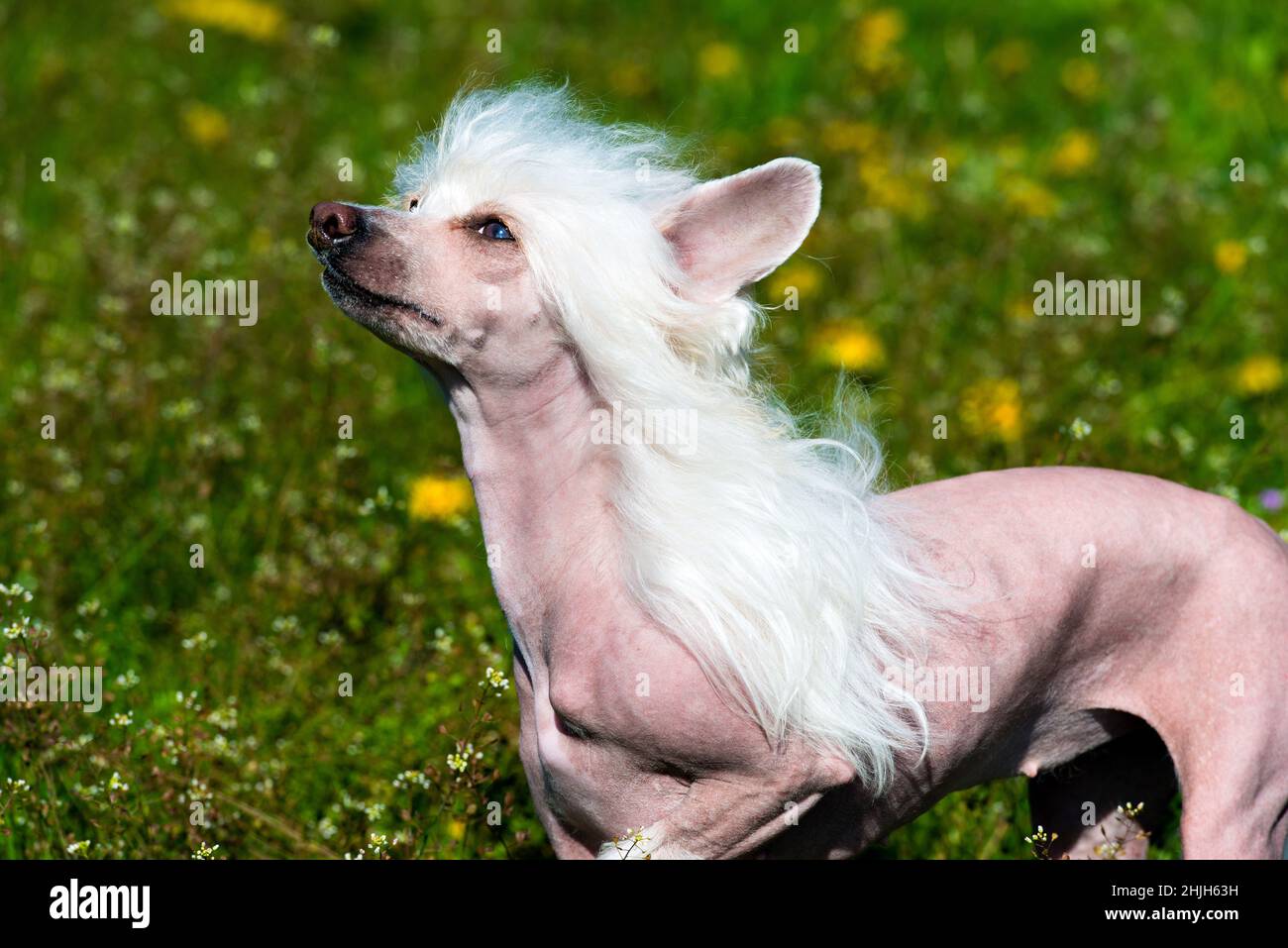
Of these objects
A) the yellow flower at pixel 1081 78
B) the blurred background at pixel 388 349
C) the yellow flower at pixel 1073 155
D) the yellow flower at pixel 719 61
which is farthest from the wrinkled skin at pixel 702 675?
the yellow flower at pixel 719 61

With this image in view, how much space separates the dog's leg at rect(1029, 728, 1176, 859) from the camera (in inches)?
148

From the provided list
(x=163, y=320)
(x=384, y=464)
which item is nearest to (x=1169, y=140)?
(x=384, y=464)

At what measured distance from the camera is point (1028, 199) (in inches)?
266

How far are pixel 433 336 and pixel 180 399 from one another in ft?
8.34

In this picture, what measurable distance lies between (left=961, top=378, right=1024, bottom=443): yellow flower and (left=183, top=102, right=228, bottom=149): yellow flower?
3914 millimetres

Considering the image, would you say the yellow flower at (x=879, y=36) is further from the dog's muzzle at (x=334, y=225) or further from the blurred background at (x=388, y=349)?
the dog's muzzle at (x=334, y=225)

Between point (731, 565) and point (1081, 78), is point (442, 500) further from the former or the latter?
point (1081, 78)

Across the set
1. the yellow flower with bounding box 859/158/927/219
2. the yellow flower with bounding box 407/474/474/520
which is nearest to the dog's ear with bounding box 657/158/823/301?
the yellow flower with bounding box 407/474/474/520

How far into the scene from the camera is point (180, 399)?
5395mm

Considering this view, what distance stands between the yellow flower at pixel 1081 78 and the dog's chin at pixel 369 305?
580 centimetres

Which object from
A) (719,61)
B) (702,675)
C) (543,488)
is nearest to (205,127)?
(719,61)

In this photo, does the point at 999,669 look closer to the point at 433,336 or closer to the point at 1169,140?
the point at 433,336

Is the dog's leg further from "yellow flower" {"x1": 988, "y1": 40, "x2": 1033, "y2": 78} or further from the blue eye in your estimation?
"yellow flower" {"x1": 988, "y1": 40, "x2": 1033, "y2": 78}

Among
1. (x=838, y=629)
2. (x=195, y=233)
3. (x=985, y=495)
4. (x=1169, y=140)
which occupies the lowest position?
(x=838, y=629)
